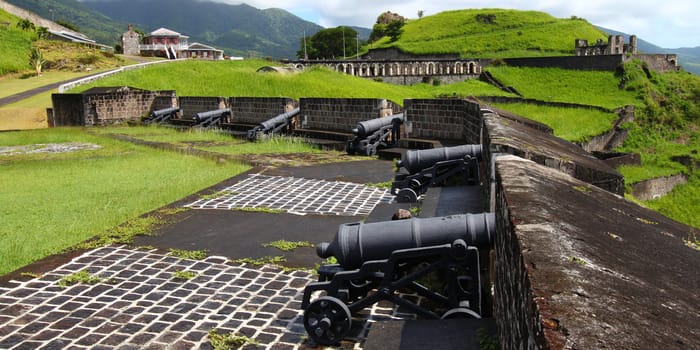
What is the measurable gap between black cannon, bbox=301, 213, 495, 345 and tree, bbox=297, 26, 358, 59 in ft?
261

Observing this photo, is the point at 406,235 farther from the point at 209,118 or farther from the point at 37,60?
the point at 37,60

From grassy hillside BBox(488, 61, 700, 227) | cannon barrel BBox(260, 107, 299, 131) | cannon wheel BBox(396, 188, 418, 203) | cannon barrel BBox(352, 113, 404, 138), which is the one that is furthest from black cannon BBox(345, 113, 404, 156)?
grassy hillside BBox(488, 61, 700, 227)

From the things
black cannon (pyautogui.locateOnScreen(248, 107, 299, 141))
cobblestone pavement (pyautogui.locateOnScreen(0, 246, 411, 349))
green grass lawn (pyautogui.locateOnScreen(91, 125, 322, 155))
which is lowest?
cobblestone pavement (pyautogui.locateOnScreen(0, 246, 411, 349))

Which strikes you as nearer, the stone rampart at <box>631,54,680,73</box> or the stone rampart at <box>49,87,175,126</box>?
the stone rampart at <box>49,87,175,126</box>

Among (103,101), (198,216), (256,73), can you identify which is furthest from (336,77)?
(198,216)

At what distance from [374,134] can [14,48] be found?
123ft

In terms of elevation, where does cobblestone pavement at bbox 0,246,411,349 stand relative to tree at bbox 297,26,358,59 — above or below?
below

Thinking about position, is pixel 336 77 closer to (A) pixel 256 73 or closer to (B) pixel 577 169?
(A) pixel 256 73

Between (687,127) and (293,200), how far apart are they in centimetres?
3389

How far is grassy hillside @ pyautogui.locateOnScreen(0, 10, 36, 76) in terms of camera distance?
3817 centimetres

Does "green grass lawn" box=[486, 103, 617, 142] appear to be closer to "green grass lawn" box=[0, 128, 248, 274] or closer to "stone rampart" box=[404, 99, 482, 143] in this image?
"stone rampart" box=[404, 99, 482, 143]

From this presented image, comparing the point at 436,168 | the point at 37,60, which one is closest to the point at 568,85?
the point at 37,60

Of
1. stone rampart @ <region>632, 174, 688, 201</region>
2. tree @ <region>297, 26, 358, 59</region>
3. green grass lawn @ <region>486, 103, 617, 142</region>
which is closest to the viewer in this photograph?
stone rampart @ <region>632, 174, 688, 201</region>

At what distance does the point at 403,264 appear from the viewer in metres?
4.02
